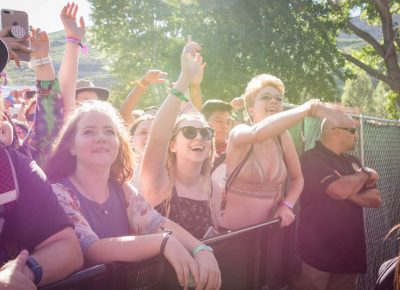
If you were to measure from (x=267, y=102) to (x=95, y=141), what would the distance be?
5.23ft

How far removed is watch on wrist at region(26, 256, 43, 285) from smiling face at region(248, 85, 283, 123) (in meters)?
2.21

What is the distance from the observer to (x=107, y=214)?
2.07m

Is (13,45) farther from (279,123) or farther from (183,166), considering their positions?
(279,123)

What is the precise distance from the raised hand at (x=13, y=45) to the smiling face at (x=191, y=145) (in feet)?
3.46

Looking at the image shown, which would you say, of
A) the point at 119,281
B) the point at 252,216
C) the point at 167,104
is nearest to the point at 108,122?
the point at 167,104

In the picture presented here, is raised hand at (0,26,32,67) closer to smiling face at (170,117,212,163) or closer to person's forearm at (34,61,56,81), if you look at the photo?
person's forearm at (34,61,56,81)

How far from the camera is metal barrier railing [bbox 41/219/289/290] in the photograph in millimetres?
1499

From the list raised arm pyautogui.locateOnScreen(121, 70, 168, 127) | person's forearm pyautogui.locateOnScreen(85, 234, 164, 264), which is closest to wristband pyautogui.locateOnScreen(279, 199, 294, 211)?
person's forearm pyautogui.locateOnScreen(85, 234, 164, 264)

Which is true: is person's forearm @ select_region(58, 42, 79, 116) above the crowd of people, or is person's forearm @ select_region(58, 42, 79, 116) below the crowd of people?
above

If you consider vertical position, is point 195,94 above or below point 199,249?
above

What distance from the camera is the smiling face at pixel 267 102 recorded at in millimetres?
3295

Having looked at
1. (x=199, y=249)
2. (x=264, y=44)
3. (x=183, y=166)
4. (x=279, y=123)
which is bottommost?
(x=199, y=249)

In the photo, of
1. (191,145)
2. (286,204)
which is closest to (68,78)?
(191,145)

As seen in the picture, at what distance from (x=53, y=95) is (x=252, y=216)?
1566 mm
